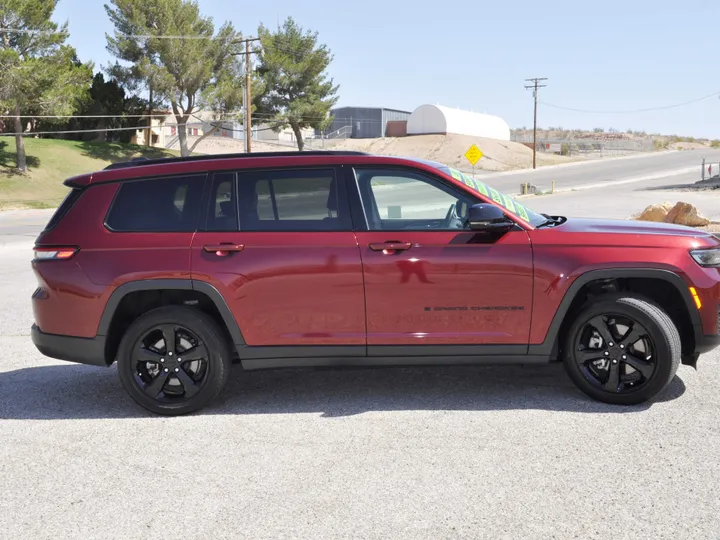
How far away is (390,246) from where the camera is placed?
202 inches

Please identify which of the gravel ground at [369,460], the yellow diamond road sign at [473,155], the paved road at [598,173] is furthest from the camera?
the paved road at [598,173]

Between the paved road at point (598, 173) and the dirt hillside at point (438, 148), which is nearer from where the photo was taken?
the paved road at point (598, 173)

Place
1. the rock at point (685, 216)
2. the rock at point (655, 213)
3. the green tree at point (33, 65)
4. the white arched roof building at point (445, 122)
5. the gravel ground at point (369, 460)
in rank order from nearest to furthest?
1. the gravel ground at point (369, 460)
2. the rock at point (685, 216)
3. the rock at point (655, 213)
4. the green tree at point (33, 65)
5. the white arched roof building at point (445, 122)

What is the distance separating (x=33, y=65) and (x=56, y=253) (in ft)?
143

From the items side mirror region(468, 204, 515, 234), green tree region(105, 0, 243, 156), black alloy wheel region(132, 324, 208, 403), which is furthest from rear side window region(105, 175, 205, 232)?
green tree region(105, 0, 243, 156)

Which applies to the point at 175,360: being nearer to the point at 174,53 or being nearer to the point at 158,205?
the point at 158,205

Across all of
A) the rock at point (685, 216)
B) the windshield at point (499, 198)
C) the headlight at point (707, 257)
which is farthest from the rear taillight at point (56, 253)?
the rock at point (685, 216)

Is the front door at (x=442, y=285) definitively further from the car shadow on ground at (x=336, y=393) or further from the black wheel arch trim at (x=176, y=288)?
the black wheel arch trim at (x=176, y=288)

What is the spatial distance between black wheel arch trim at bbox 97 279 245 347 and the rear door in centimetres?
4

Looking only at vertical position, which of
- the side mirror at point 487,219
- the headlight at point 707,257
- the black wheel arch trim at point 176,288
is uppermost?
the side mirror at point 487,219

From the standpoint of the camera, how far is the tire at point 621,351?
5.10 metres

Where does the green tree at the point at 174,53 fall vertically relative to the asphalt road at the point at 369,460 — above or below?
above

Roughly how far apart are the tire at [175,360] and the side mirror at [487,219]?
1903 millimetres

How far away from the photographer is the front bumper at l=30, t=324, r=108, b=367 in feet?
17.6
